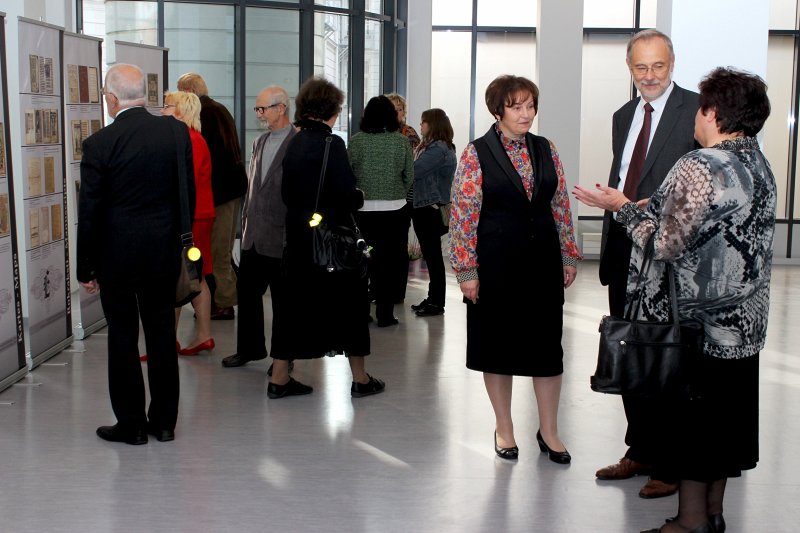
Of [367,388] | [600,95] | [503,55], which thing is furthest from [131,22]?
[600,95]

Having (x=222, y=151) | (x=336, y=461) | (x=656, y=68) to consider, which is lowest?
(x=336, y=461)

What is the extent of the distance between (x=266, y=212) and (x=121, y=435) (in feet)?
5.04

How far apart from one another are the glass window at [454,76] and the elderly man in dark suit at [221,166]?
8.00 m

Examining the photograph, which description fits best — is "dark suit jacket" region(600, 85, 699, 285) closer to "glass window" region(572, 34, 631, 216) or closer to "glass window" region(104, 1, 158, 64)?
"glass window" region(104, 1, 158, 64)

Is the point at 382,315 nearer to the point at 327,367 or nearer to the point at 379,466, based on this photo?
the point at 327,367

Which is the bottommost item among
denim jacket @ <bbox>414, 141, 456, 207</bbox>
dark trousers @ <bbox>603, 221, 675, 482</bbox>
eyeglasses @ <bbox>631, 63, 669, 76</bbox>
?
dark trousers @ <bbox>603, 221, 675, 482</bbox>

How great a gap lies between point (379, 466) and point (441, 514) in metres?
0.64

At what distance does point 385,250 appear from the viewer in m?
7.88

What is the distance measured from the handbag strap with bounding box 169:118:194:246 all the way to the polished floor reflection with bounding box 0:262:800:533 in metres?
1.00

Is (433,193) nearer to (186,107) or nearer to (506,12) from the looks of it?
(186,107)

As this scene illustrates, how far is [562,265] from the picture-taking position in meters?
4.62

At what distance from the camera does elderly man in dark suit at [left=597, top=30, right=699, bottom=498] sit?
Answer: 427 centimetres

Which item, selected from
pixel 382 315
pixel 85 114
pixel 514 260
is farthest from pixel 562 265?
pixel 85 114

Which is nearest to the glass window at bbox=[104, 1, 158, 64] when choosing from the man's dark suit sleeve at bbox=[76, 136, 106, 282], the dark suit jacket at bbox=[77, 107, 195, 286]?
the dark suit jacket at bbox=[77, 107, 195, 286]
